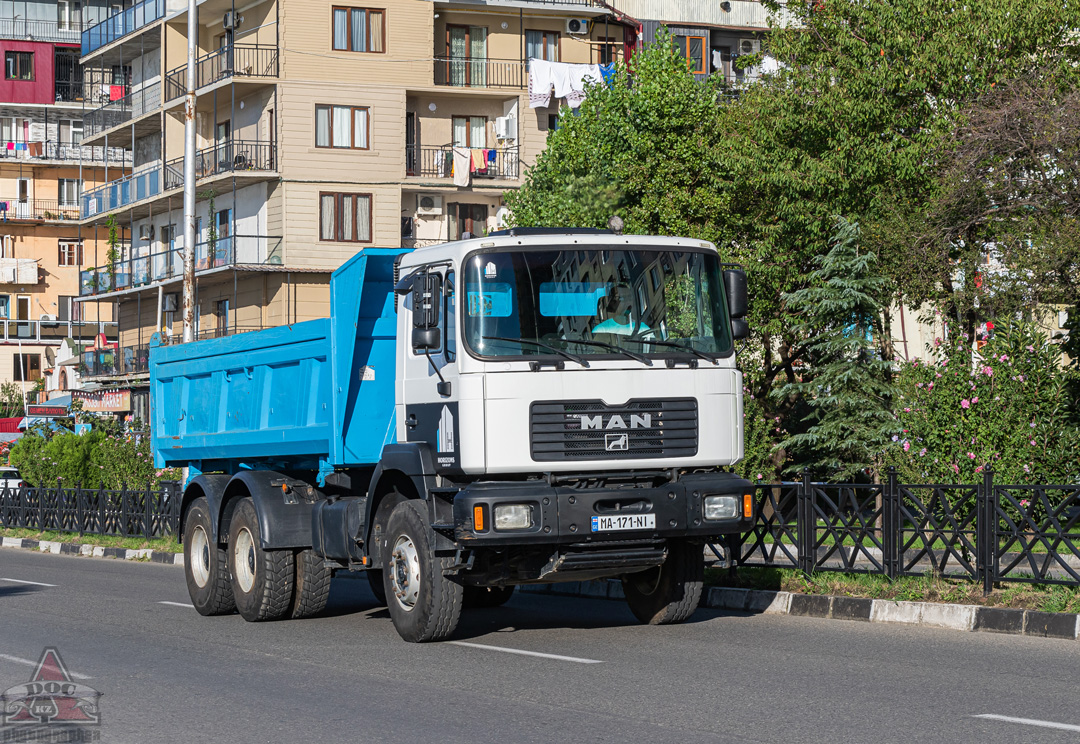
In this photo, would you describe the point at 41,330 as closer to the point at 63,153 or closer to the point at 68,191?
the point at 68,191

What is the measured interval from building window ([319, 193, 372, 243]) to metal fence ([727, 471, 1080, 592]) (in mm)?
36048

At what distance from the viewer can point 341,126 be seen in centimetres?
4922

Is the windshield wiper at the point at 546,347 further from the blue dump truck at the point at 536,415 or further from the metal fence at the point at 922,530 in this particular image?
the metal fence at the point at 922,530

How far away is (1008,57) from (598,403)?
15.7 m

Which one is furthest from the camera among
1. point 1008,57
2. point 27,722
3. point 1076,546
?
point 1008,57

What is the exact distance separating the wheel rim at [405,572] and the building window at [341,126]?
3927 centimetres

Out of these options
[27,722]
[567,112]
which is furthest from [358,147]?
[27,722]

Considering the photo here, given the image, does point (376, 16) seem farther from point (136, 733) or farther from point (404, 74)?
point (136, 733)

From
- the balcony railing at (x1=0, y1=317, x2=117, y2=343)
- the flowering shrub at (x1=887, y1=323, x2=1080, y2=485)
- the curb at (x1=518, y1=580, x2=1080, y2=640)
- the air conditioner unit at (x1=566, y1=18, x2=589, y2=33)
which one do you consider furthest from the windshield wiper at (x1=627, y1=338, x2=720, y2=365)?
the balcony railing at (x1=0, y1=317, x2=117, y2=343)

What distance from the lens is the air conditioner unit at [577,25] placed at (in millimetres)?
53000

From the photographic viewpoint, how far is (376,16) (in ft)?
163

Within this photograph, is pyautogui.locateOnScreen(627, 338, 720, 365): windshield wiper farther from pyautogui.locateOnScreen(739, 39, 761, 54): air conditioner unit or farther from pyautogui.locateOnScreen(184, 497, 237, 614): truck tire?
pyautogui.locateOnScreen(739, 39, 761, 54): air conditioner unit

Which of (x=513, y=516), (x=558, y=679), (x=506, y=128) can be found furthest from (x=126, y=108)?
(x=558, y=679)

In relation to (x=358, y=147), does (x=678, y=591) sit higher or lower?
lower
